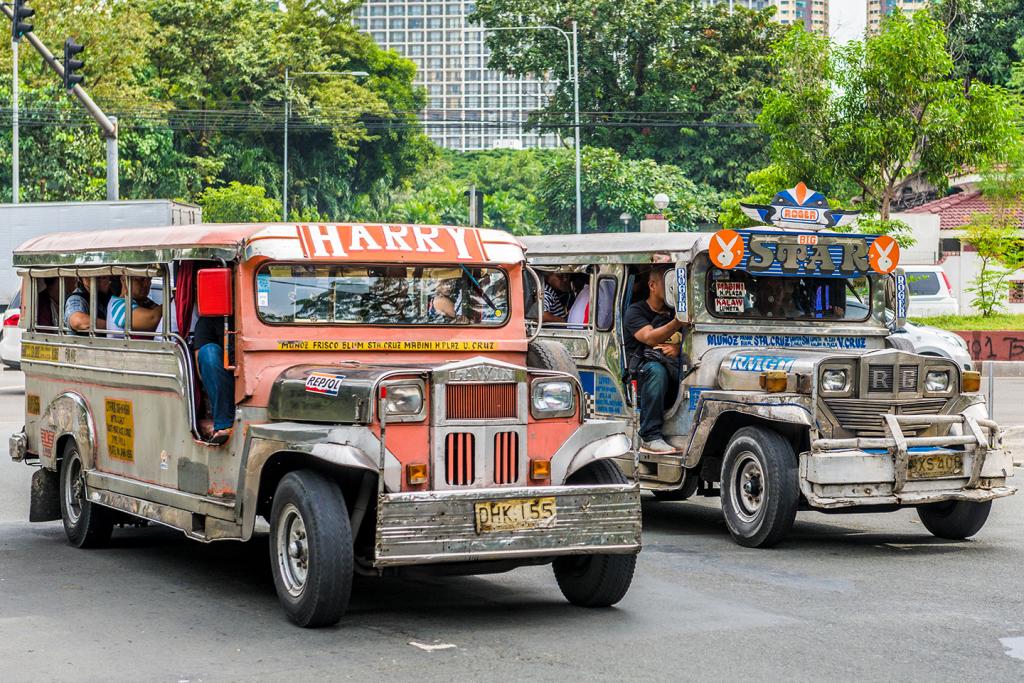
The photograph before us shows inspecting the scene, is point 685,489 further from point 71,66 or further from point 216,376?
point 71,66

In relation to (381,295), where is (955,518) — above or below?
below

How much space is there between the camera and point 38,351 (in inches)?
459

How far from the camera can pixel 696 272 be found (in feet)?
38.4

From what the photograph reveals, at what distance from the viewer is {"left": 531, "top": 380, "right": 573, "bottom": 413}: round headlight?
845 cm

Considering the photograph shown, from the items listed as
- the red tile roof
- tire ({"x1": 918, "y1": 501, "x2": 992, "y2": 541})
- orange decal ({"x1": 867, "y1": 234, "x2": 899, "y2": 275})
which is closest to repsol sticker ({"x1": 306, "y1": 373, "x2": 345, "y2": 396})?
tire ({"x1": 918, "y1": 501, "x2": 992, "y2": 541})

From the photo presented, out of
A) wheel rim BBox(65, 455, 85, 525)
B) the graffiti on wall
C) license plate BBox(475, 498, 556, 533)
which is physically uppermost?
license plate BBox(475, 498, 556, 533)

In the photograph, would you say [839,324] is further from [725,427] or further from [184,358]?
[184,358]

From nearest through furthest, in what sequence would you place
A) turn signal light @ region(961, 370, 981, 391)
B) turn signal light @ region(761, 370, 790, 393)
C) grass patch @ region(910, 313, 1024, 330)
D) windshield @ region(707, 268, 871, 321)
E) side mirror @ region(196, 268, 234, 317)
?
side mirror @ region(196, 268, 234, 317) → turn signal light @ region(761, 370, 790, 393) → turn signal light @ region(961, 370, 981, 391) → windshield @ region(707, 268, 871, 321) → grass patch @ region(910, 313, 1024, 330)

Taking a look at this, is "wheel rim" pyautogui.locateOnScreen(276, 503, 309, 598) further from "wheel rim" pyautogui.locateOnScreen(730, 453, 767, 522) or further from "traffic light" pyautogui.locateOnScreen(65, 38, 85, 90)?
"traffic light" pyautogui.locateOnScreen(65, 38, 85, 90)

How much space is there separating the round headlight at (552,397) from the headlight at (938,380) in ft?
11.4

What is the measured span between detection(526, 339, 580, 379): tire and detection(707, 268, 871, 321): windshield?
7.10ft

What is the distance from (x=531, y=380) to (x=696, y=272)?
3567 millimetres

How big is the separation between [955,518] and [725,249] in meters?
2.46

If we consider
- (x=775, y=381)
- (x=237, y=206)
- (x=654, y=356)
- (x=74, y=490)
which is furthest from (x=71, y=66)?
(x=237, y=206)
